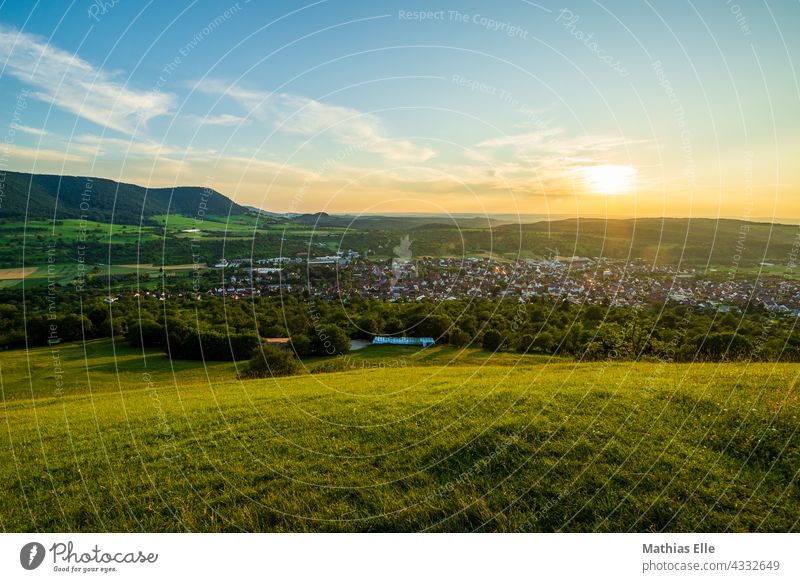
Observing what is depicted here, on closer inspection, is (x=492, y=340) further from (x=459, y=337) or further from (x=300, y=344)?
(x=300, y=344)

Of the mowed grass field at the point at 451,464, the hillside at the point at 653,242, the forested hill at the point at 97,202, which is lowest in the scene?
the mowed grass field at the point at 451,464

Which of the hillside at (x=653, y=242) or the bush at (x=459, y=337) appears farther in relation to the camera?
the bush at (x=459, y=337)

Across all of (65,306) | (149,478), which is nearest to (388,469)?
(149,478)

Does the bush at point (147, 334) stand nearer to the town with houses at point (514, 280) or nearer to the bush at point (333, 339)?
the town with houses at point (514, 280)

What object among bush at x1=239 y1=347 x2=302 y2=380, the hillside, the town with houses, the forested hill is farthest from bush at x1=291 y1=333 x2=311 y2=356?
the forested hill

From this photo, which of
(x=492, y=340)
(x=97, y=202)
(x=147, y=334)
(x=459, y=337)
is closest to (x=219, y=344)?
(x=147, y=334)

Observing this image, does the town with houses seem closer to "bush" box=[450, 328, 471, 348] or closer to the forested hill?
"bush" box=[450, 328, 471, 348]

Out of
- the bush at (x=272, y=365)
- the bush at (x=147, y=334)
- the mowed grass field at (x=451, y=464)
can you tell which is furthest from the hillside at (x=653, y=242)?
the bush at (x=147, y=334)

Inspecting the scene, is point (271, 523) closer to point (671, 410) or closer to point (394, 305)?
point (671, 410)
